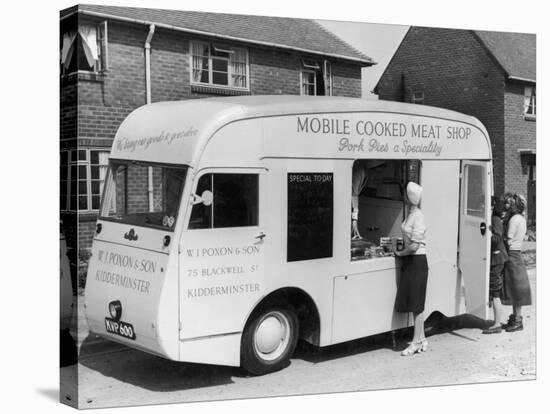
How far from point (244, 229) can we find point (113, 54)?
6.20ft

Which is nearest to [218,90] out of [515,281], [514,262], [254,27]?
[254,27]

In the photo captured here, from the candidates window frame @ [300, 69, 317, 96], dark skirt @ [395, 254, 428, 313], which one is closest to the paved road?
dark skirt @ [395, 254, 428, 313]

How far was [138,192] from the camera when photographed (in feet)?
24.3

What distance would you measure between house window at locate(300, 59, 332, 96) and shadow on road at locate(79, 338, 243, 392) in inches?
110

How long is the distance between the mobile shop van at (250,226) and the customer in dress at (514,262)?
1.07m

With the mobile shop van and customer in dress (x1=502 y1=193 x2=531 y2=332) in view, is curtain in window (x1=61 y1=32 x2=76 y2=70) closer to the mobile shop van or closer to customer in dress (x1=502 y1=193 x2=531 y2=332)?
the mobile shop van

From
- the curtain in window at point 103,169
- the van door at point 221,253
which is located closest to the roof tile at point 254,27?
the curtain in window at point 103,169

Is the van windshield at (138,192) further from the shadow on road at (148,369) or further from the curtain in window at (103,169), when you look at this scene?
the shadow on road at (148,369)

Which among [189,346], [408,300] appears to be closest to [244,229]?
[189,346]

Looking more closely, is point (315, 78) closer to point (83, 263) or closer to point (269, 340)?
point (269, 340)

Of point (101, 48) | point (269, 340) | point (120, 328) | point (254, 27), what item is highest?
point (254, 27)

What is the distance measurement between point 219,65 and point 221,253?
1804 millimetres

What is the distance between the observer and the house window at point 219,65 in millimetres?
7668

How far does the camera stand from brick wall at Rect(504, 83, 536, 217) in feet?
30.6
